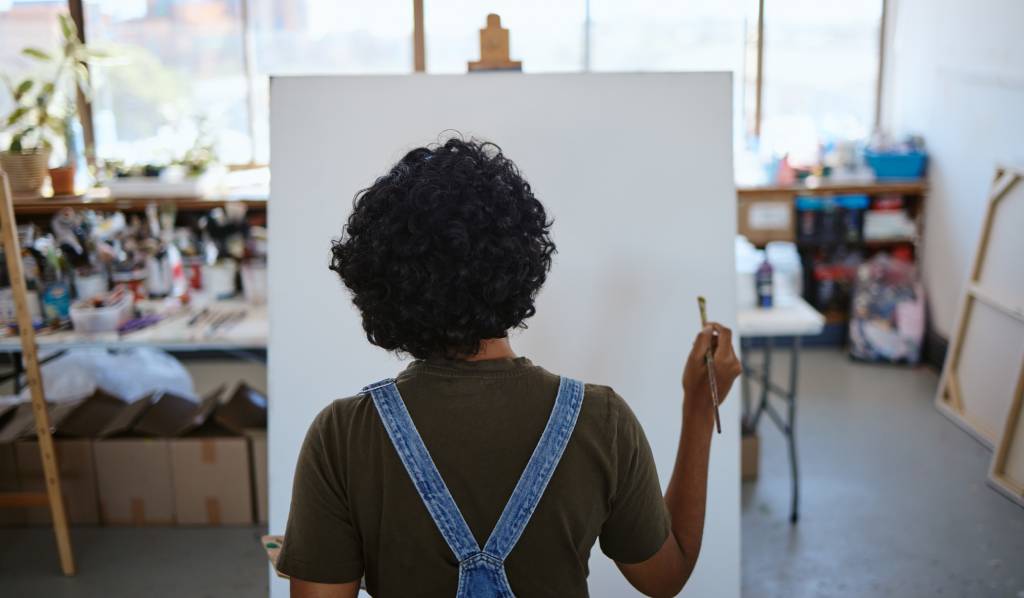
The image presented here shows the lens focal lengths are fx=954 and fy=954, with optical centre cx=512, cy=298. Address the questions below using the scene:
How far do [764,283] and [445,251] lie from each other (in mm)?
2390

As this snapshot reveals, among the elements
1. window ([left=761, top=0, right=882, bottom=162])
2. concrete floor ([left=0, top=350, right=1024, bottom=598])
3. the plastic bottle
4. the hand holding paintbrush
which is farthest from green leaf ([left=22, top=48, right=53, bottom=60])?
the hand holding paintbrush

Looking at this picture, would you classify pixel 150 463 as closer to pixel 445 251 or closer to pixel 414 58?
pixel 445 251

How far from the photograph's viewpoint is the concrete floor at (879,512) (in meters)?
2.78

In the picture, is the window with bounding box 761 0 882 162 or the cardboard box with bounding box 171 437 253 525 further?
the window with bounding box 761 0 882 162

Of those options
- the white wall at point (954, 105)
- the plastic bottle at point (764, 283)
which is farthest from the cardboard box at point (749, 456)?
the white wall at point (954, 105)

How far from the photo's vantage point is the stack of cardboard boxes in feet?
10.2

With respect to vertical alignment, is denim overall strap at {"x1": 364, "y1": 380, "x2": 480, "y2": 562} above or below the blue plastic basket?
below

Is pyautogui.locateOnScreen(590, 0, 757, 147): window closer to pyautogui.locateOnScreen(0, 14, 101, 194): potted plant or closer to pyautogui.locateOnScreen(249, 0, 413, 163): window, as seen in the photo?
pyautogui.locateOnScreen(249, 0, 413, 163): window

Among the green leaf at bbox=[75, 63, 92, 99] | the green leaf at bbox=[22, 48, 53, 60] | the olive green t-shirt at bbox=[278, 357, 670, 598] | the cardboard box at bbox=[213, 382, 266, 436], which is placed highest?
the green leaf at bbox=[22, 48, 53, 60]

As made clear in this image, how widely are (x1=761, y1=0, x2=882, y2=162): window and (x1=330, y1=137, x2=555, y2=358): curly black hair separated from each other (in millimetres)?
4248

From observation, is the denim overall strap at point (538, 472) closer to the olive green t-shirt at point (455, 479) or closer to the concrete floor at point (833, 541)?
the olive green t-shirt at point (455, 479)

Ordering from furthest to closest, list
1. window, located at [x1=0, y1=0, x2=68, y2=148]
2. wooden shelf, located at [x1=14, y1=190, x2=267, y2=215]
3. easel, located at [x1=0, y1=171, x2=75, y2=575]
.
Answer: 1. window, located at [x1=0, y1=0, x2=68, y2=148]
2. wooden shelf, located at [x1=14, y1=190, x2=267, y2=215]
3. easel, located at [x1=0, y1=171, x2=75, y2=575]

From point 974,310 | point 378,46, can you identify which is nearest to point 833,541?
point 974,310

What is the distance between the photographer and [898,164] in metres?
4.78
